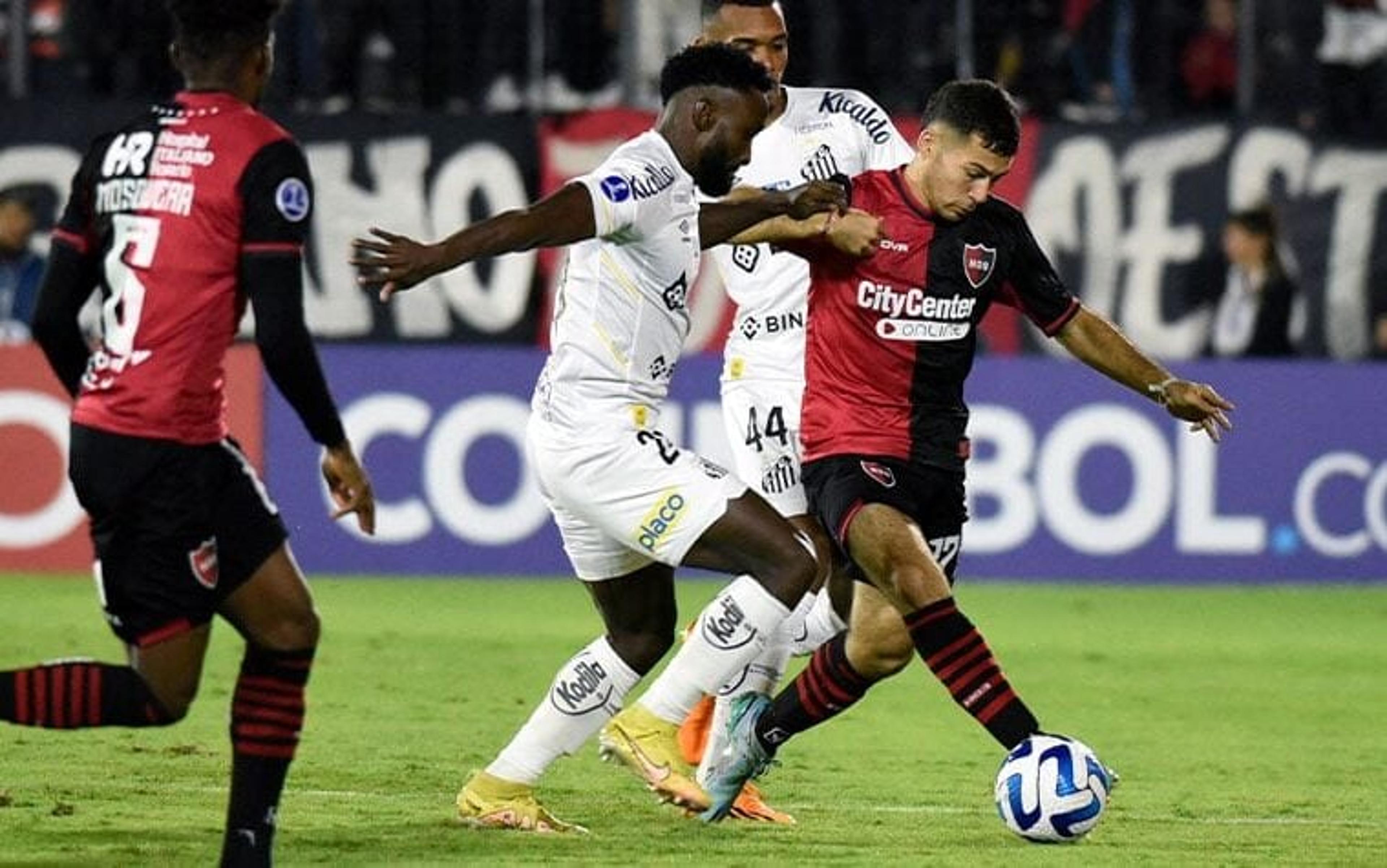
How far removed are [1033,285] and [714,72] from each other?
3.93 ft

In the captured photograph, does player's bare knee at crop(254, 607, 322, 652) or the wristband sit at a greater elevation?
the wristband

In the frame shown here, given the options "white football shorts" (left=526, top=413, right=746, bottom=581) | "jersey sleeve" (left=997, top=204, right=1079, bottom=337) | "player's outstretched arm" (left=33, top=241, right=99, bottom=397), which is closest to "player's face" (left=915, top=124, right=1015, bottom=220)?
"jersey sleeve" (left=997, top=204, right=1079, bottom=337)

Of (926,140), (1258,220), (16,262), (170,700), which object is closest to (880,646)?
(926,140)

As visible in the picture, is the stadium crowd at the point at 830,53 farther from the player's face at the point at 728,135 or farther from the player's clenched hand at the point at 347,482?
the player's clenched hand at the point at 347,482

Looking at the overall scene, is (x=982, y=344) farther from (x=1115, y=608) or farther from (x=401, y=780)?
(x=401, y=780)

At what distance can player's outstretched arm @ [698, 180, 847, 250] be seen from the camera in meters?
7.48

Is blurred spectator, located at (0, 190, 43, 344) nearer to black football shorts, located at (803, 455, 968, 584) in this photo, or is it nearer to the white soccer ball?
black football shorts, located at (803, 455, 968, 584)

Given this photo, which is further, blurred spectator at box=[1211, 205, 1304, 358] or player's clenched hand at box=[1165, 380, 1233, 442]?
blurred spectator at box=[1211, 205, 1304, 358]

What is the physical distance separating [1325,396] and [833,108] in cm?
771

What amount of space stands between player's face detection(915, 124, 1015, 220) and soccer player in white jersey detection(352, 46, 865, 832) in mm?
421

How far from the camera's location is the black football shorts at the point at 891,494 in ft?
25.1

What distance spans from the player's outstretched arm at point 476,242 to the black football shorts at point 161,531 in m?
0.54

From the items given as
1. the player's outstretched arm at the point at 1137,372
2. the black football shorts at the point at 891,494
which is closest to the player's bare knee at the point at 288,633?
the black football shorts at the point at 891,494

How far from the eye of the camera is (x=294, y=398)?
20.0 ft
